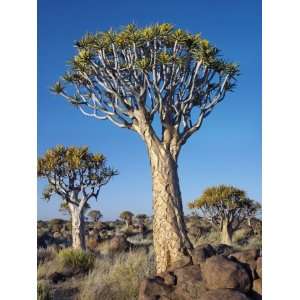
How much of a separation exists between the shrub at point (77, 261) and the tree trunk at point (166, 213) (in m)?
1.98

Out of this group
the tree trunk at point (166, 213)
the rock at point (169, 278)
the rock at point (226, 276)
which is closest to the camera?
the rock at point (226, 276)

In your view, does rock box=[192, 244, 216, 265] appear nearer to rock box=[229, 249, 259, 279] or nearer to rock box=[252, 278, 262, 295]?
rock box=[229, 249, 259, 279]

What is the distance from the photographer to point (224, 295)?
411 centimetres

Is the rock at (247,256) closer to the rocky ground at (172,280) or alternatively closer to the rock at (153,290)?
the rocky ground at (172,280)

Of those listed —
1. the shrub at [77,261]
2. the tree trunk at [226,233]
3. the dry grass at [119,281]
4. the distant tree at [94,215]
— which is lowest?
the distant tree at [94,215]

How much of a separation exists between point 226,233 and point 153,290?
7.39 metres

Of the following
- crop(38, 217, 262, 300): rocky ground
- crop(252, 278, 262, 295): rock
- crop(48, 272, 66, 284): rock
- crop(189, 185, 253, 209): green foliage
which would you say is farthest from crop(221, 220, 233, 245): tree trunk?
crop(252, 278, 262, 295): rock

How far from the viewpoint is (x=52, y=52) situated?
5887 millimetres

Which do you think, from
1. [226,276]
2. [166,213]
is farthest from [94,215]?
[226,276]

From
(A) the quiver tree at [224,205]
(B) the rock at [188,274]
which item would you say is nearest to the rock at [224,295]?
(B) the rock at [188,274]

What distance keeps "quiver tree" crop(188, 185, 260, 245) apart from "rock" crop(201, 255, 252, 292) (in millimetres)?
7458

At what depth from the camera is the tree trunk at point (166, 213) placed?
18.2 ft
